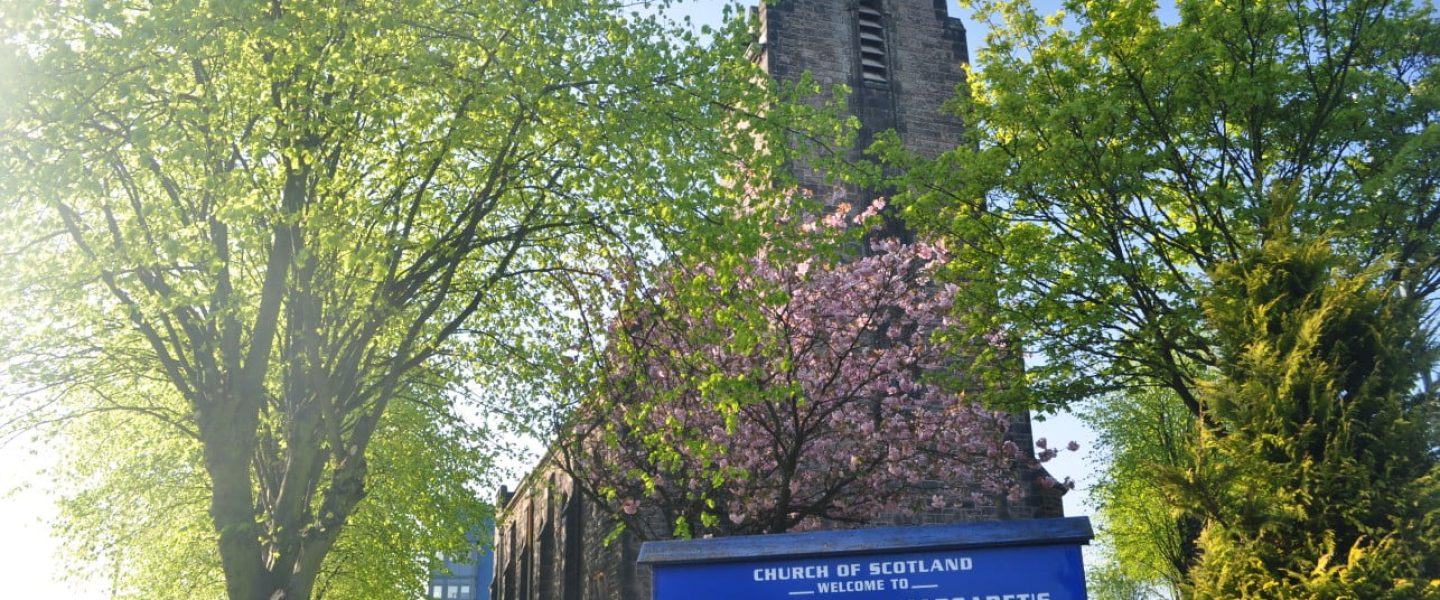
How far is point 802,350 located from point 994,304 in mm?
3262

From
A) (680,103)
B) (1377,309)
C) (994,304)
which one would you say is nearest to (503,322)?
Result: (680,103)

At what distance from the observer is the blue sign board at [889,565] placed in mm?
8375

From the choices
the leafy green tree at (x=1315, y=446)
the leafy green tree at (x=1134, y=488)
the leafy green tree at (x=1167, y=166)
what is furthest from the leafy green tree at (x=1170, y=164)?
the leafy green tree at (x=1134, y=488)

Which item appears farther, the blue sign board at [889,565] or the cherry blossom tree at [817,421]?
the cherry blossom tree at [817,421]

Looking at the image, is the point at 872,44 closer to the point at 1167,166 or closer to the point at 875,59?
the point at 875,59

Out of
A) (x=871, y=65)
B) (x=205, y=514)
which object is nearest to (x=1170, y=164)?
(x=871, y=65)

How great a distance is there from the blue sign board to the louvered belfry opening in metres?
20.1

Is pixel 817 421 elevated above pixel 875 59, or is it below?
below

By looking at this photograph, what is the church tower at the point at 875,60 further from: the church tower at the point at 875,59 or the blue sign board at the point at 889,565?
the blue sign board at the point at 889,565

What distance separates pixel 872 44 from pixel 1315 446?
19589 millimetres

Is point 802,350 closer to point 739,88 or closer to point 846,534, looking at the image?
point 739,88

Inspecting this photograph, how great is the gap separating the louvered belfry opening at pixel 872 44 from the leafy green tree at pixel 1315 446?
17.4 metres

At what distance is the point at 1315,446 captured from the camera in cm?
971

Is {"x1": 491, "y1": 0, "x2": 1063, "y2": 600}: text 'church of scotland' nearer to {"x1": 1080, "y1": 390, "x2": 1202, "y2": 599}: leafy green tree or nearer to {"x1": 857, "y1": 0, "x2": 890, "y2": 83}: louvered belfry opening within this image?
{"x1": 857, "y1": 0, "x2": 890, "y2": 83}: louvered belfry opening
